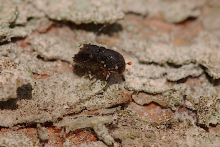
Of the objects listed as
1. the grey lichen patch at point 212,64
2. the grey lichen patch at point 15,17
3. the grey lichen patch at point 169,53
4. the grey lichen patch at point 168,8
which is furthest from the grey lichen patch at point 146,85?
the grey lichen patch at point 15,17

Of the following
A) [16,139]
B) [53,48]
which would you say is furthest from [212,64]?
[16,139]

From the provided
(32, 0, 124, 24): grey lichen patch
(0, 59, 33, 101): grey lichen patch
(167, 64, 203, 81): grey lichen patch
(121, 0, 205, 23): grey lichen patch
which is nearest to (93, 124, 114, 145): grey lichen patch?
(0, 59, 33, 101): grey lichen patch

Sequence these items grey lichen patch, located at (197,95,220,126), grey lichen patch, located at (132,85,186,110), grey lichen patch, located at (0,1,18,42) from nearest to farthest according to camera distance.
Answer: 1. grey lichen patch, located at (197,95,220,126)
2. grey lichen patch, located at (132,85,186,110)
3. grey lichen patch, located at (0,1,18,42)

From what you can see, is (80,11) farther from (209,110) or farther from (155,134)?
(209,110)

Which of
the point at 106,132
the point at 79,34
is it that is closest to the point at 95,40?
the point at 79,34

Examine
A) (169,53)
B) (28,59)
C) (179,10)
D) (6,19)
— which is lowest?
(28,59)

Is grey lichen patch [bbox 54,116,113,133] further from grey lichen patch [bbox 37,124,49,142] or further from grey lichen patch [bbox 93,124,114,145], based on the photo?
grey lichen patch [bbox 37,124,49,142]
